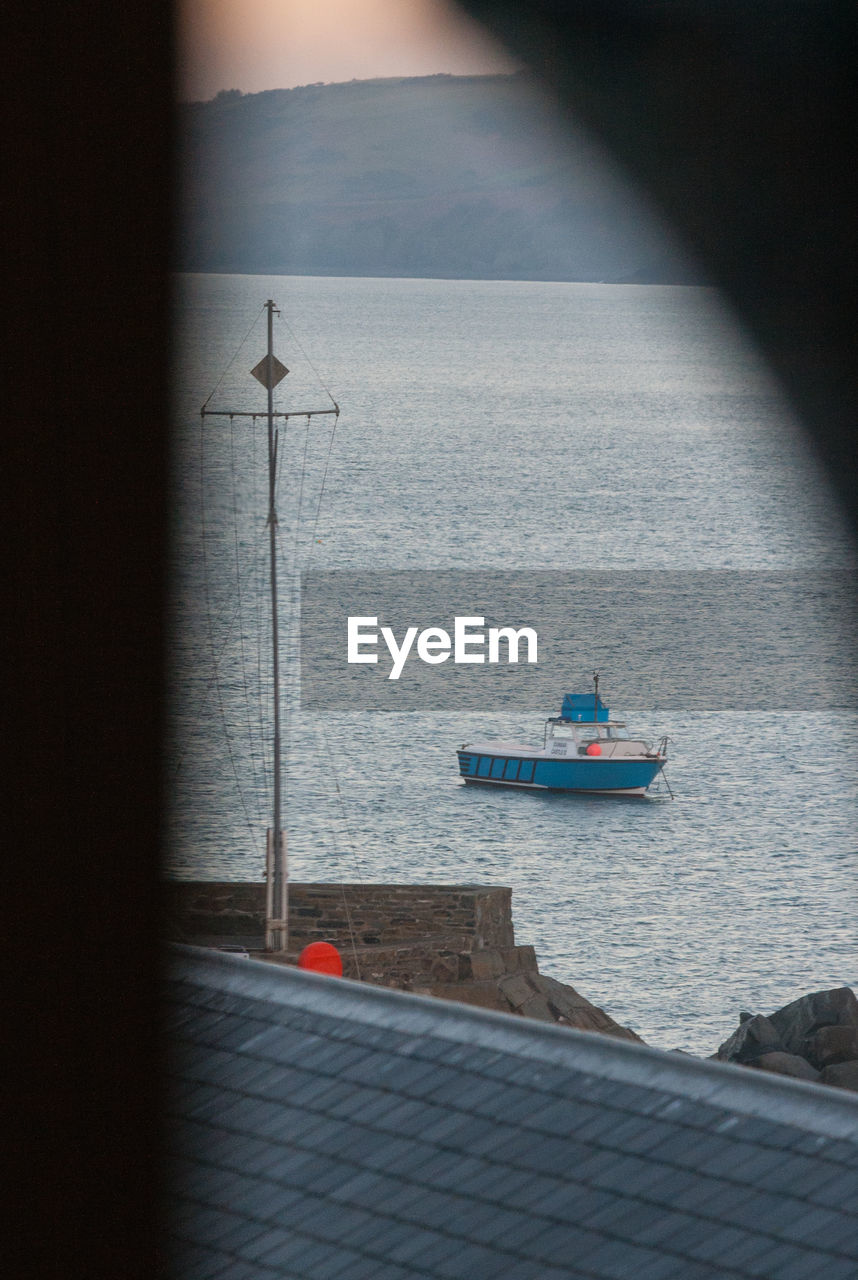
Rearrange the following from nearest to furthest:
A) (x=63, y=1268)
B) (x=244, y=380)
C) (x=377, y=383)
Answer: (x=63, y=1268), (x=244, y=380), (x=377, y=383)

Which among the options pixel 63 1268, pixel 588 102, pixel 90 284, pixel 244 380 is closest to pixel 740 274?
pixel 588 102

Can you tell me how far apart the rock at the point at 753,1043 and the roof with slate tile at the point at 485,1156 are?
1916cm

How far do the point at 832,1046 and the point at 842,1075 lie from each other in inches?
71.3

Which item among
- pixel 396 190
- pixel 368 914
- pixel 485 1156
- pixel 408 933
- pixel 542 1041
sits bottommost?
pixel 408 933

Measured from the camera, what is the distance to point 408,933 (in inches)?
780

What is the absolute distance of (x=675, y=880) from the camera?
1601 inches

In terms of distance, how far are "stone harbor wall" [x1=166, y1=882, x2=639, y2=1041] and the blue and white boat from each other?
23.0 metres

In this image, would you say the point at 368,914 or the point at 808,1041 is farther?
the point at 808,1041

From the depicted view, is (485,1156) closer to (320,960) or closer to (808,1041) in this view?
(320,960)

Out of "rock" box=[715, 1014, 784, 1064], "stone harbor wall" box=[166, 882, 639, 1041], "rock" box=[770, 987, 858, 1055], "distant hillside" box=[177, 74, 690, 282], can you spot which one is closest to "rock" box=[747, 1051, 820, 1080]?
"rock" box=[770, 987, 858, 1055]

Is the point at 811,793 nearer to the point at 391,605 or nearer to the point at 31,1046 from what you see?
the point at 391,605

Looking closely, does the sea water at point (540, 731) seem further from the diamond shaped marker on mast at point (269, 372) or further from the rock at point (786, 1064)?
the rock at point (786, 1064)

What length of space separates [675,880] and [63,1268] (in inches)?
1470

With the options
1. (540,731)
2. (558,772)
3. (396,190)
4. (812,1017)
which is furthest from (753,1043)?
(396,190)
